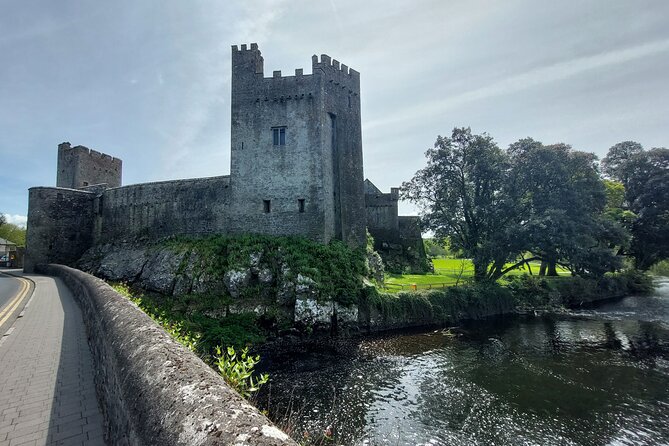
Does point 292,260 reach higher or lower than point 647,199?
lower

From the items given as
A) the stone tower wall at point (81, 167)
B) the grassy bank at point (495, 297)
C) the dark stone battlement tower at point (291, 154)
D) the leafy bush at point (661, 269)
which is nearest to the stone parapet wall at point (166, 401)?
the grassy bank at point (495, 297)

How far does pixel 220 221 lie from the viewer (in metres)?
23.9

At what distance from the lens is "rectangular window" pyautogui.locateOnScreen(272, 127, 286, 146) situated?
23.3 m

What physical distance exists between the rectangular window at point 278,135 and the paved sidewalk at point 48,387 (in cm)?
1598

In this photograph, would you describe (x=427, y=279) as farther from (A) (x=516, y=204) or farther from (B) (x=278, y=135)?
(B) (x=278, y=135)

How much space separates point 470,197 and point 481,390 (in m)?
18.6

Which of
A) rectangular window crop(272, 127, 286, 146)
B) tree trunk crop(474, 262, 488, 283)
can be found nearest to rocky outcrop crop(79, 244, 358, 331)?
rectangular window crop(272, 127, 286, 146)

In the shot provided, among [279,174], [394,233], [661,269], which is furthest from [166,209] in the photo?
[661,269]

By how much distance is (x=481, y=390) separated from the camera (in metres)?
11.4

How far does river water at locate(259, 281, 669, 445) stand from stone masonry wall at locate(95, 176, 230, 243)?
1341 cm

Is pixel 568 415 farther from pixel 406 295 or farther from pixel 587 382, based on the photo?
pixel 406 295

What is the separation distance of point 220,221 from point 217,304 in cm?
772

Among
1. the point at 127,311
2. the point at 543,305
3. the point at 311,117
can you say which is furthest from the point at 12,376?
the point at 543,305

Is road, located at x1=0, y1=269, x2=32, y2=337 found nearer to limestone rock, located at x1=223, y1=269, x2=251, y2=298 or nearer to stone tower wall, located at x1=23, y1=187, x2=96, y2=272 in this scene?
limestone rock, located at x1=223, y1=269, x2=251, y2=298
